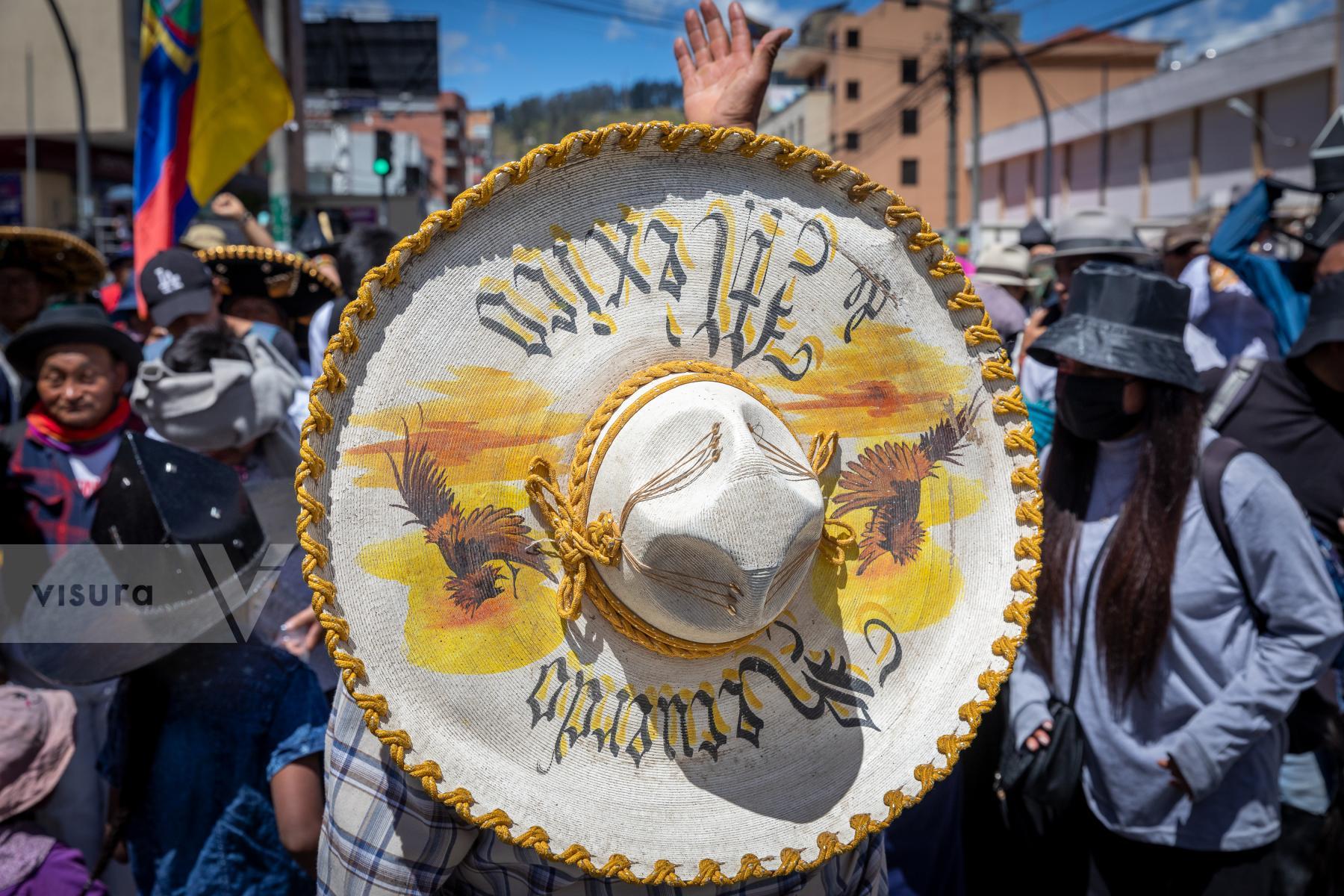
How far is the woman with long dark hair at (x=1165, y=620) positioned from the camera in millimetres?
2307

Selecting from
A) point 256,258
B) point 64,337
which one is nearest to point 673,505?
point 64,337

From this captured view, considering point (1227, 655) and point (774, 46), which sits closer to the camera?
point (774, 46)

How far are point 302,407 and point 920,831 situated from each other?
Result: 7.89ft

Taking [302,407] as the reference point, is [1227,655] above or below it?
below

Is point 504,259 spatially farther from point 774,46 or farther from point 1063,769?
point 1063,769

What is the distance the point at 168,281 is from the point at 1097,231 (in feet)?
14.1

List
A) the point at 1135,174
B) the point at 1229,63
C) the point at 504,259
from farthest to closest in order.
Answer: the point at 1135,174, the point at 1229,63, the point at 504,259

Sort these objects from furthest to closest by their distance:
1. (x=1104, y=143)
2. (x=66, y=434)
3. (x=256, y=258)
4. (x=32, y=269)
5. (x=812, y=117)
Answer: (x=812, y=117)
(x=1104, y=143)
(x=32, y=269)
(x=256, y=258)
(x=66, y=434)

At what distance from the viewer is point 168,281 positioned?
390cm

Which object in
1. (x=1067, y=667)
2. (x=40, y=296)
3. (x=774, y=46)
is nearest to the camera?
(x=774, y=46)

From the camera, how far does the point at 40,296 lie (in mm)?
5711

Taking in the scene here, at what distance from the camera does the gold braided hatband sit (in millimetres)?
1322

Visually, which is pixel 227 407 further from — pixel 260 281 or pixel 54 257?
pixel 54 257

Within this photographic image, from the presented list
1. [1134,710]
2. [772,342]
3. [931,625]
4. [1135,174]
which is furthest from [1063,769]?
[1135,174]
